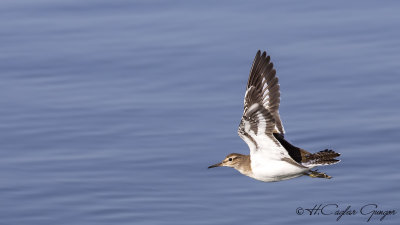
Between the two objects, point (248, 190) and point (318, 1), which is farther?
point (318, 1)

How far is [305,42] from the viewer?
2700 cm

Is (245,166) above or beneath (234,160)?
beneath

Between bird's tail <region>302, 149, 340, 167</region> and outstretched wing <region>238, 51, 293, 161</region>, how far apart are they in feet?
1.15

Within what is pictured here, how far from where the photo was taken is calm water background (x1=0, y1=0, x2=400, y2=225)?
22031 millimetres

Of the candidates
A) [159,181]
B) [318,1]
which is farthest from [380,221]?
[318,1]

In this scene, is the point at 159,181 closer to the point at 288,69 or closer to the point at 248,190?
the point at 248,190

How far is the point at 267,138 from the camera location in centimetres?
1775

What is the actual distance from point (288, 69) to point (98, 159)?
5064 millimetres

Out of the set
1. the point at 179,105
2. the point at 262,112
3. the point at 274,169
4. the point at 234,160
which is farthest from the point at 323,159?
the point at 179,105

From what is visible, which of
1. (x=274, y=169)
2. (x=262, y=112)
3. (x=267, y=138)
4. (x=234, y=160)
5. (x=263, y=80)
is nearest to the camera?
(x=262, y=112)

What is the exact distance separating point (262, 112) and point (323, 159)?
48.7 inches

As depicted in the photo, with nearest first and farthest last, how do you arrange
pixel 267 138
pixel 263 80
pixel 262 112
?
1. pixel 262 112
2. pixel 267 138
3. pixel 263 80

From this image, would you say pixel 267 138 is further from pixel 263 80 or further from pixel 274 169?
pixel 263 80

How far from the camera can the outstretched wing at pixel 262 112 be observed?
17.6 metres
